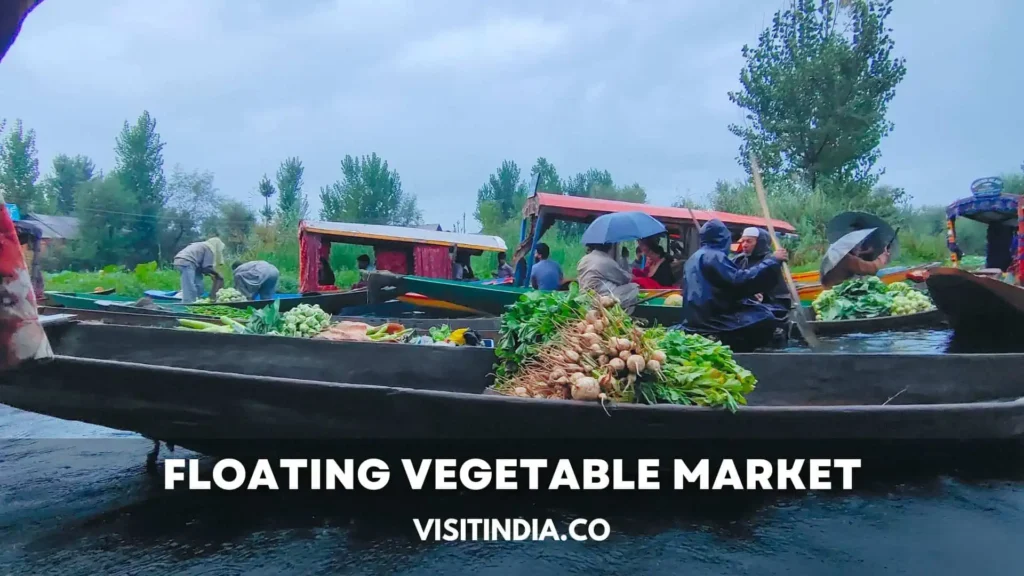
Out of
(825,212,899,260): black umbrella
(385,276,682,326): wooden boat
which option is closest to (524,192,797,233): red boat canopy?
(385,276,682,326): wooden boat

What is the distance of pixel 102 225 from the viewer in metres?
32.6

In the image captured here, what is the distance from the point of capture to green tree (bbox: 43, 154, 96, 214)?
143ft

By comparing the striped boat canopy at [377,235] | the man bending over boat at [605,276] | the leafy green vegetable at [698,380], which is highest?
the striped boat canopy at [377,235]

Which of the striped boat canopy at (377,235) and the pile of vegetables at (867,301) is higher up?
the striped boat canopy at (377,235)

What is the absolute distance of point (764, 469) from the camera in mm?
3533

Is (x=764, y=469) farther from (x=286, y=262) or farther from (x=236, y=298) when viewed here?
(x=286, y=262)

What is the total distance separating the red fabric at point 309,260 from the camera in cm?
1304

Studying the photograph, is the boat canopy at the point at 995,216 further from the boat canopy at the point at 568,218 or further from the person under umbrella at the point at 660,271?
the person under umbrella at the point at 660,271

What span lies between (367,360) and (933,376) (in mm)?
3891

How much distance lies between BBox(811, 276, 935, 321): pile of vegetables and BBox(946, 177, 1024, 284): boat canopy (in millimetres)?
1098

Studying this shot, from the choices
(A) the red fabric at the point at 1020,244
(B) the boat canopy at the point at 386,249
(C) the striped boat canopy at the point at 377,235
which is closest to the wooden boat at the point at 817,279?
(A) the red fabric at the point at 1020,244

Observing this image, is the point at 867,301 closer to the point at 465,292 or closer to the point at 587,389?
the point at 465,292

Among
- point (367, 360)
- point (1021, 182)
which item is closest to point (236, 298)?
point (367, 360)

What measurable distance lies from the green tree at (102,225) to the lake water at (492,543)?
33653mm
